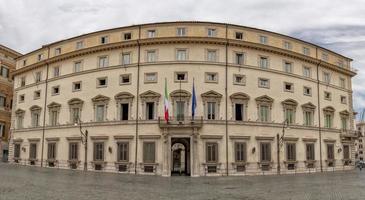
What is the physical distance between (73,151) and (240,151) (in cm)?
1828

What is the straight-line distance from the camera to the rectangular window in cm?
3765

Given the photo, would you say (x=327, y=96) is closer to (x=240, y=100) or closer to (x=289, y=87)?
(x=289, y=87)

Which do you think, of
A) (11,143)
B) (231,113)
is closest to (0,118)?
(11,143)

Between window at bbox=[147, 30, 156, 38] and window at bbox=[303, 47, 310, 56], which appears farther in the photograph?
window at bbox=[303, 47, 310, 56]

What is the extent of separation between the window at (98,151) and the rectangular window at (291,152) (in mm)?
19955

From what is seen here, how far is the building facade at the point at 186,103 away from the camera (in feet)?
112

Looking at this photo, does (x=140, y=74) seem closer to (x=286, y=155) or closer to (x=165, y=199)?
(x=286, y=155)

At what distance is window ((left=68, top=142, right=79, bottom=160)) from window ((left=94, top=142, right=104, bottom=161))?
258 cm

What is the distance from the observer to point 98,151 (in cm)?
3647

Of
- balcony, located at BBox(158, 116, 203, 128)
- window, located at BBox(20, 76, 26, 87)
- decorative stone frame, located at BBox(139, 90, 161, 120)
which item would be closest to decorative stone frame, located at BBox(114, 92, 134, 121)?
decorative stone frame, located at BBox(139, 90, 161, 120)

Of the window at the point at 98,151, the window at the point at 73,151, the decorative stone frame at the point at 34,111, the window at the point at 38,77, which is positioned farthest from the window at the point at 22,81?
the window at the point at 98,151

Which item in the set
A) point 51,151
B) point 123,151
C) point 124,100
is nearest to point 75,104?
point 51,151

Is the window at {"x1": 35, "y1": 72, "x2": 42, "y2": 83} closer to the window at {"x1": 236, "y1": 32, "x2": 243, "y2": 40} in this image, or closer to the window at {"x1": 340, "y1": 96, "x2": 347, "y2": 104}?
the window at {"x1": 236, "y1": 32, "x2": 243, "y2": 40}

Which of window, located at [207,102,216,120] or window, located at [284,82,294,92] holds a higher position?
window, located at [284,82,294,92]
